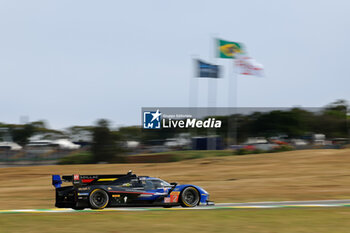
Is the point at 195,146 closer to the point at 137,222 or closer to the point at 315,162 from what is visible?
the point at 315,162

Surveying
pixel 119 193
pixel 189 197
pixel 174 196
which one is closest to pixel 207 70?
pixel 189 197

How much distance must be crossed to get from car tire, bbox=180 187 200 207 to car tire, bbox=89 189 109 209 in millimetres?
2288

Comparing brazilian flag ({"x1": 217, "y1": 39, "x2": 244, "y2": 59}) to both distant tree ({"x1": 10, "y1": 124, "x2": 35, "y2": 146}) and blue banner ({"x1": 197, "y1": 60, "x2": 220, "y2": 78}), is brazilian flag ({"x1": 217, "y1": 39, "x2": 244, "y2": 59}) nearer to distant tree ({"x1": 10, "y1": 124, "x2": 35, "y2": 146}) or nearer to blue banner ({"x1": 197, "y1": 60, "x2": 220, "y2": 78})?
blue banner ({"x1": 197, "y1": 60, "x2": 220, "y2": 78})

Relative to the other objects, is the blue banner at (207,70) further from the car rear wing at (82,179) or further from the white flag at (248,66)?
the car rear wing at (82,179)

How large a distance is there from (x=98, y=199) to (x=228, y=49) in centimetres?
3501

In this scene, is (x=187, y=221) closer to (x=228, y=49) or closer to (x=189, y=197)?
(x=189, y=197)

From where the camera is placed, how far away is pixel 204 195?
47.8 ft

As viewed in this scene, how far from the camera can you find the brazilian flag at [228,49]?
46.4m

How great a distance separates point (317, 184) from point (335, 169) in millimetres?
6221

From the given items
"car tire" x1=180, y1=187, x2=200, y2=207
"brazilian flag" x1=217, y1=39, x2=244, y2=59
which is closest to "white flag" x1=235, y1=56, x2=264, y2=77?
"brazilian flag" x1=217, y1=39, x2=244, y2=59

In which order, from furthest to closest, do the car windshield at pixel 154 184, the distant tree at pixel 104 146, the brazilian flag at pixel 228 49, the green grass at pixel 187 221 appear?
the brazilian flag at pixel 228 49, the distant tree at pixel 104 146, the car windshield at pixel 154 184, the green grass at pixel 187 221

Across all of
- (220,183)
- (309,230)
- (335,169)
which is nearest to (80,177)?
(309,230)

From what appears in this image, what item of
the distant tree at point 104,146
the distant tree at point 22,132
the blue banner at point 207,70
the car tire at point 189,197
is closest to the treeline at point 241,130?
the distant tree at point 104,146

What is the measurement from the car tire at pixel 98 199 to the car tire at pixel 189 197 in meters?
2.29
